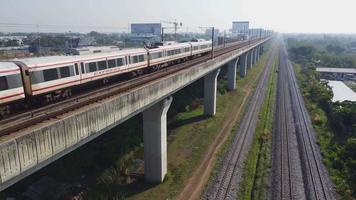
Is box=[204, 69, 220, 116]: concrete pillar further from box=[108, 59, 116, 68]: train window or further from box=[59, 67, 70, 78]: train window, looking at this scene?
box=[59, 67, 70, 78]: train window

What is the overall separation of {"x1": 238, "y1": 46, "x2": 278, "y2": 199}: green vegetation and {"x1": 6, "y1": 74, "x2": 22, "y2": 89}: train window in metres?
19.2

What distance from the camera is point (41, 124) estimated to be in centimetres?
1451

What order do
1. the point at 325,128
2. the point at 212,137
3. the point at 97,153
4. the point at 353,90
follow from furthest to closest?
the point at 353,90, the point at 325,128, the point at 212,137, the point at 97,153

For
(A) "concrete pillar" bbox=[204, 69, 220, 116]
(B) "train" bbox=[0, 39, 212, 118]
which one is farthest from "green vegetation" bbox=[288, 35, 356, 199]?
(B) "train" bbox=[0, 39, 212, 118]

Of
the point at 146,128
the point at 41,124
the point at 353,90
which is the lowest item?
the point at 353,90

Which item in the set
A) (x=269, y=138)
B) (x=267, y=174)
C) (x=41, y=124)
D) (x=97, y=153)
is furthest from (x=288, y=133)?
(x=41, y=124)

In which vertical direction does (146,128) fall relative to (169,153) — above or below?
above

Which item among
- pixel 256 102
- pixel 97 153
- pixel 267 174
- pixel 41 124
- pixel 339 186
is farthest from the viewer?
pixel 256 102


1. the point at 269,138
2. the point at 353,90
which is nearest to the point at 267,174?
the point at 269,138

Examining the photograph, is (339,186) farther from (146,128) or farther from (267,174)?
(146,128)

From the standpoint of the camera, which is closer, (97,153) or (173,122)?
A: (97,153)

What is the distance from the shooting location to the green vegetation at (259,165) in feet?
86.2

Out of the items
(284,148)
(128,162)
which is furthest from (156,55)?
(284,148)

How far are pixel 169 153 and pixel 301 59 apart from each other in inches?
5052
